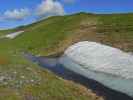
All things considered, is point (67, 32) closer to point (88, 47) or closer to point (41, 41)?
point (41, 41)

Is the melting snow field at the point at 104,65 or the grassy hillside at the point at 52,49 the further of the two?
the melting snow field at the point at 104,65

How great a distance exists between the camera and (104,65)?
185 ft

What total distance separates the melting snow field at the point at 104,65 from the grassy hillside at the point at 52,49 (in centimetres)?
498

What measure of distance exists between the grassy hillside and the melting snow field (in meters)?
4.98

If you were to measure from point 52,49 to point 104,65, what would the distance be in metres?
45.0

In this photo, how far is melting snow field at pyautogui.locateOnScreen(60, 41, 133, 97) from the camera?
46.4 m

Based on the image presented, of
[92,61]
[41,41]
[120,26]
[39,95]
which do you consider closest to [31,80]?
[39,95]

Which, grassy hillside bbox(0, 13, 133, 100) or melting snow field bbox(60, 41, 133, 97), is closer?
grassy hillside bbox(0, 13, 133, 100)

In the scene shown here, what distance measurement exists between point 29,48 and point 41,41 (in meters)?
5.27

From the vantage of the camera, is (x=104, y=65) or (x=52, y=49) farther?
(x=52, y=49)

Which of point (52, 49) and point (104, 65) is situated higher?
point (52, 49)

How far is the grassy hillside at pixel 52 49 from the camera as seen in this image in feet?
128

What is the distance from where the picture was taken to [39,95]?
123ft

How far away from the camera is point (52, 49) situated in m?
100
